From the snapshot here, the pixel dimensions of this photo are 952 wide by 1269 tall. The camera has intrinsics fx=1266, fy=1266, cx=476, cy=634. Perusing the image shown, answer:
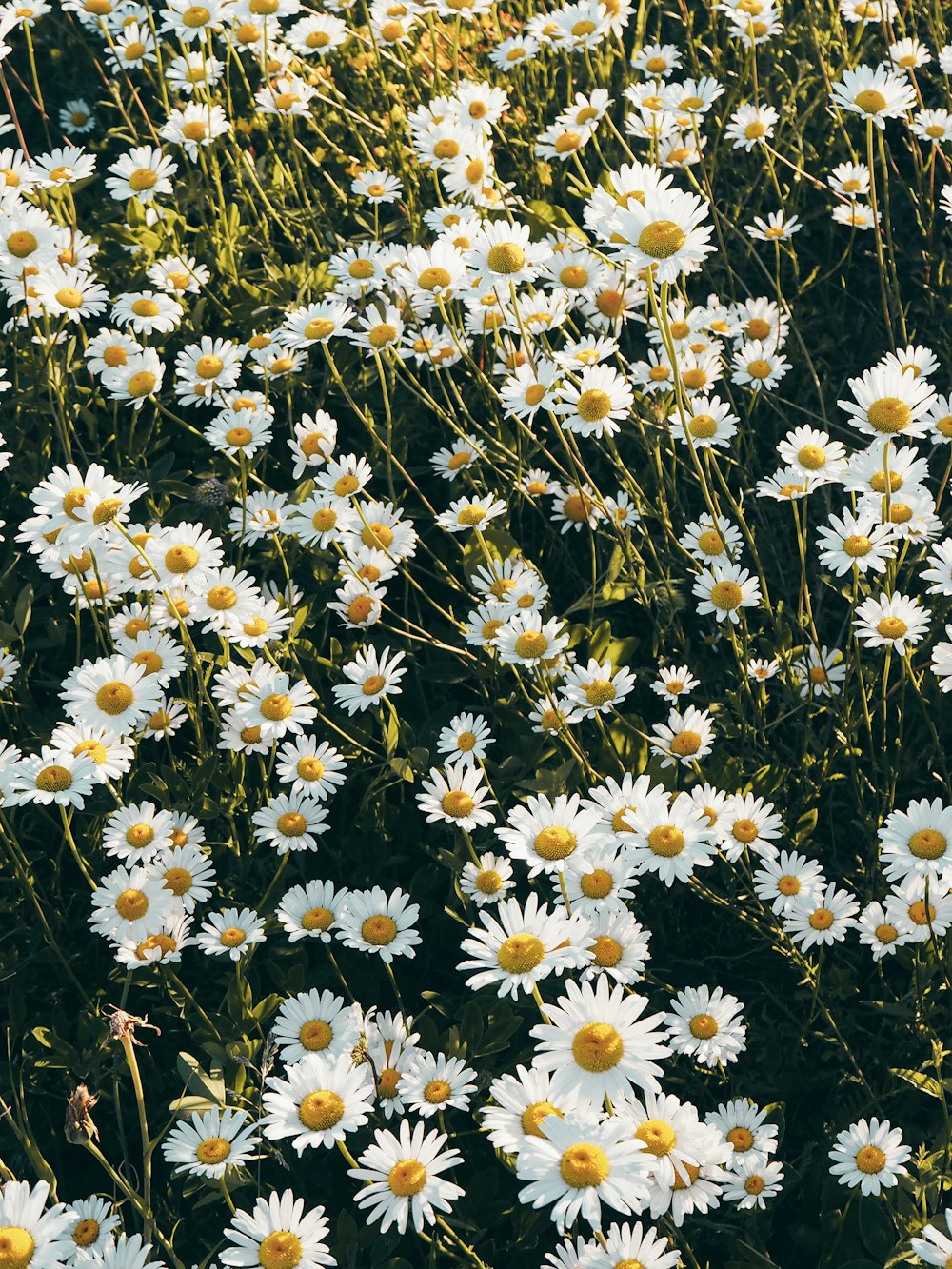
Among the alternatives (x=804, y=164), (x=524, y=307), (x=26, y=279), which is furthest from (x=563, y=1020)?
(x=804, y=164)

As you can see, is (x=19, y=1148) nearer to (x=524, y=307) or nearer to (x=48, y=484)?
(x=48, y=484)

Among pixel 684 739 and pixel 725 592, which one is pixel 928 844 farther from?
pixel 725 592

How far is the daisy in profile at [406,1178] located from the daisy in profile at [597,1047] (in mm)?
261

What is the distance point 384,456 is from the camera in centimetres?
371

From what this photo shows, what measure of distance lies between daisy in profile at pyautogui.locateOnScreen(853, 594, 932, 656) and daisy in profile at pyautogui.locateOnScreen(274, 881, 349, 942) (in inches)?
52.3

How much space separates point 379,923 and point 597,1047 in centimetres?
81

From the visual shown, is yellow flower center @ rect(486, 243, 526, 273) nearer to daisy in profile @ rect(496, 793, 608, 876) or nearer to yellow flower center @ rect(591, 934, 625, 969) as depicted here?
daisy in profile @ rect(496, 793, 608, 876)

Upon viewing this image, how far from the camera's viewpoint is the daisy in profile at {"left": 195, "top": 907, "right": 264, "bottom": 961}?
109 inches

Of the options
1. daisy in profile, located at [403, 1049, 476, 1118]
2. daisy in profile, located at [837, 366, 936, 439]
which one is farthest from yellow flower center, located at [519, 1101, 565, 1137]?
daisy in profile, located at [837, 366, 936, 439]

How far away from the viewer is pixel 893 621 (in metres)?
2.91

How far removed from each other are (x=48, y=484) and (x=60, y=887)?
1.00 m

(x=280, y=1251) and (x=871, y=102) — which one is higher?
(x=871, y=102)

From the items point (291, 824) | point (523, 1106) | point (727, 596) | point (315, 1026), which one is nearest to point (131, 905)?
point (291, 824)

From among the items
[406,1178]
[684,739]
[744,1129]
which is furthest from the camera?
[684,739]
